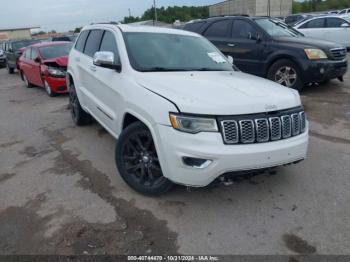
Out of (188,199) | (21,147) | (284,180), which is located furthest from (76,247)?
(21,147)

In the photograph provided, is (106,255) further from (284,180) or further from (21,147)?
(21,147)

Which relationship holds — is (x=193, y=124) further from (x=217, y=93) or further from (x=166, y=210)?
(x=166, y=210)

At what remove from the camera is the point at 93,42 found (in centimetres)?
586

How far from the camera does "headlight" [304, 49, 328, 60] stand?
7.96 metres

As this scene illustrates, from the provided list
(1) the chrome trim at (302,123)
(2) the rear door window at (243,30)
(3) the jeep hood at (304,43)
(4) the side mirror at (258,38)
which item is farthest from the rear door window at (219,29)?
(1) the chrome trim at (302,123)

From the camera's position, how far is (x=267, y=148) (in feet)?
11.2

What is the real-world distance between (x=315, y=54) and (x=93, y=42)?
16.1 feet

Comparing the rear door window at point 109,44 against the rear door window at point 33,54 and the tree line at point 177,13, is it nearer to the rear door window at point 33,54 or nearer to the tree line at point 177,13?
the rear door window at point 33,54

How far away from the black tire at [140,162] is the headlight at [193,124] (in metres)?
0.46

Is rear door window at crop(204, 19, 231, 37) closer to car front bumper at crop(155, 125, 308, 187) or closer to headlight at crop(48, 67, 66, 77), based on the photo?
headlight at crop(48, 67, 66, 77)

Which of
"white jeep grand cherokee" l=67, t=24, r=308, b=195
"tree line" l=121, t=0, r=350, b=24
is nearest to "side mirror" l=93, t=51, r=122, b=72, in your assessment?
"white jeep grand cherokee" l=67, t=24, r=308, b=195

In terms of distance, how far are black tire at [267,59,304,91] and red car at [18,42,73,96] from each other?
566 centimetres

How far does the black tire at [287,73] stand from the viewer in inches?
323

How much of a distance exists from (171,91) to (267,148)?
108 centimetres
